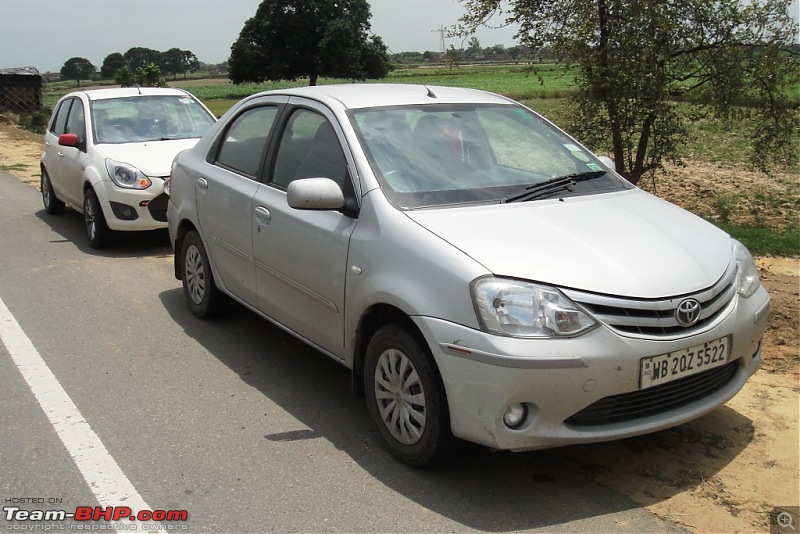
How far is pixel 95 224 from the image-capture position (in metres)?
8.84

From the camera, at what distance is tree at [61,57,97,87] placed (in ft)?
355

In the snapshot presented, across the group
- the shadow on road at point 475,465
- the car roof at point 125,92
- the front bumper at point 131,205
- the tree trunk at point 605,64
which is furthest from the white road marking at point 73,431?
the tree trunk at point 605,64

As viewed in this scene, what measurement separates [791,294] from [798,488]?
286 centimetres

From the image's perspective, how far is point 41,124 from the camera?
101 ft

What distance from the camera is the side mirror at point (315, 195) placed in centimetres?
435

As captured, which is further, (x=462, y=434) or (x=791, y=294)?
(x=791, y=294)

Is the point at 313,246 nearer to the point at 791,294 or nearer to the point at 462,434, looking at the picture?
the point at 462,434

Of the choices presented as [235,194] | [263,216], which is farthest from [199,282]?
[263,216]

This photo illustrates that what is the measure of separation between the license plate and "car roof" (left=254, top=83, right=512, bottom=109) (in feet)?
7.11

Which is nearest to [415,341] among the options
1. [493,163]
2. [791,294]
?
[493,163]

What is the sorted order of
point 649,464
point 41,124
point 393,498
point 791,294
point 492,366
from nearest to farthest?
point 492,366 → point 393,498 → point 649,464 → point 791,294 → point 41,124

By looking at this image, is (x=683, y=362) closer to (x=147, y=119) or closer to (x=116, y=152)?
(x=116, y=152)

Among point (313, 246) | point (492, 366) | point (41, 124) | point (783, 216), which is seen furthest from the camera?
point (41, 124)

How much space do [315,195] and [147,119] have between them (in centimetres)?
613
